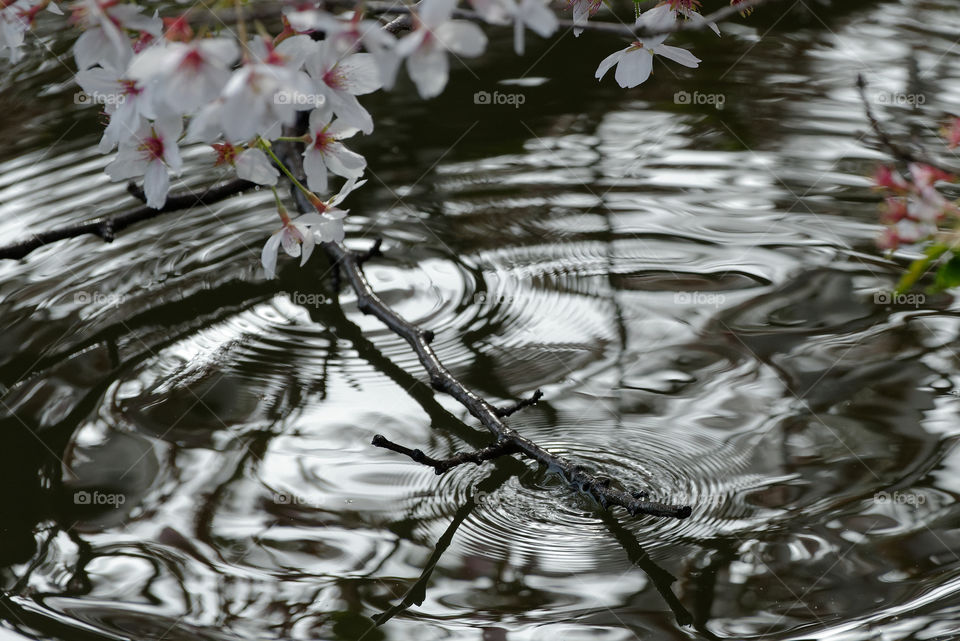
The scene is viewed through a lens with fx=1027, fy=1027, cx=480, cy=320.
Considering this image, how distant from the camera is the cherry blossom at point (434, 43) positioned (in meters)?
0.95

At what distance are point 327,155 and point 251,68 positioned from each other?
43 cm

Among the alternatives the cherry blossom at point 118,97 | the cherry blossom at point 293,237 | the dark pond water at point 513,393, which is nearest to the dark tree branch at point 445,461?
the dark pond water at point 513,393

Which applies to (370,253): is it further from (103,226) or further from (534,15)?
(534,15)

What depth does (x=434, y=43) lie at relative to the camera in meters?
1.00

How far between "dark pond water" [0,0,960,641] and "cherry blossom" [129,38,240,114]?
83cm

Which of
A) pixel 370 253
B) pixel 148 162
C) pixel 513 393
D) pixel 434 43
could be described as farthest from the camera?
pixel 370 253

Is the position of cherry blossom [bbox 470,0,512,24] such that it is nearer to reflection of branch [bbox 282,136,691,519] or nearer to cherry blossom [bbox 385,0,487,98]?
cherry blossom [bbox 385,0,487,98]

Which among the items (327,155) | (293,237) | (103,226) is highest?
(327,155)

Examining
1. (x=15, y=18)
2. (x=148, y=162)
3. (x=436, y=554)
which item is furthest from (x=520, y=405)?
(x=15, y=18)

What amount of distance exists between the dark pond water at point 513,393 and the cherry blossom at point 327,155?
1.96 ft

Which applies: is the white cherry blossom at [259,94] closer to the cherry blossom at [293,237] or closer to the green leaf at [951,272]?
the cherry blossom at [293,237]

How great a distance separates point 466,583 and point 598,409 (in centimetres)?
48

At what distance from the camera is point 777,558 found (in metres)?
1.58

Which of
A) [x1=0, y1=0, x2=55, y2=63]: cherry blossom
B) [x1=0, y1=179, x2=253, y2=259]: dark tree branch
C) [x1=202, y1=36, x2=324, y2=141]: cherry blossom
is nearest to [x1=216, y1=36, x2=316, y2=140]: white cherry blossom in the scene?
[x1=202, y1=36, x2=324, y2=141]: cherry blossom
